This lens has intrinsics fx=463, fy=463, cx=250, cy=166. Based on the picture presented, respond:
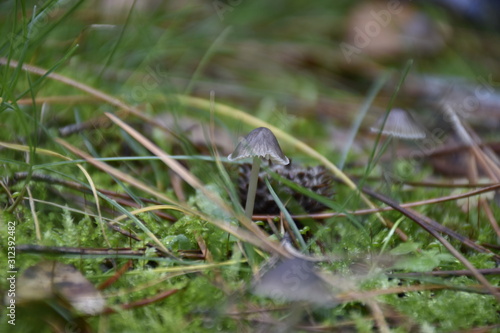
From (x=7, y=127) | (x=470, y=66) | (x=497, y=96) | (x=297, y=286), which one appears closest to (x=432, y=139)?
(x=497, y=96)

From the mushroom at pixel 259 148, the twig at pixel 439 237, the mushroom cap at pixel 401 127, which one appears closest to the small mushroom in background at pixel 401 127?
the mushroom cap at pixel 401 127

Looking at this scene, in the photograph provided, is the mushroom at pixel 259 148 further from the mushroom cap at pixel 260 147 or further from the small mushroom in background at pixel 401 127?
the small mushroom in background at pixel 401 127

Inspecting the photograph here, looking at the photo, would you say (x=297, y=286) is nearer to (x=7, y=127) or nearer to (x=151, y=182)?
(x=151, y=182)

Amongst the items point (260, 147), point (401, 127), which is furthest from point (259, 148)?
point (401, 127)

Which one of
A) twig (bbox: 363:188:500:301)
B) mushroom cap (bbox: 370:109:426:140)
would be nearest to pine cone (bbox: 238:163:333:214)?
twig (bbox: 363:188:500:301)

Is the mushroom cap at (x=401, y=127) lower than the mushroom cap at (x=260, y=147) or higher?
lower

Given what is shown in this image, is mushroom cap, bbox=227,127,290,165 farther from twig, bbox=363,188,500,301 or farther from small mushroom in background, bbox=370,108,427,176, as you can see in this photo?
small mushroom in background, bbox=370,108,427,176
